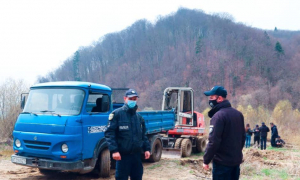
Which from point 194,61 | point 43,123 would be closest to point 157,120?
point 43,123

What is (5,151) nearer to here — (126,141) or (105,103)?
(105,103)

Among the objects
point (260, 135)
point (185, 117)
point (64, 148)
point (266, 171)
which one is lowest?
point (260, 135)

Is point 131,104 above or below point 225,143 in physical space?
above

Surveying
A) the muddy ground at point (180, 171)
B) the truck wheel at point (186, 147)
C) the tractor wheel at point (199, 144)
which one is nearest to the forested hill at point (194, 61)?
the tractor wheel at point (199, 144)

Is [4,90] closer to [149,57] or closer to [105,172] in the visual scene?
[105,172]

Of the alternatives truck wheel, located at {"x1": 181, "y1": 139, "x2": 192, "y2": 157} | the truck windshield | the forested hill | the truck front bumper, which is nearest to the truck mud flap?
truck wheel, located at {"x1": 181, "y1": 139, "x2": 192, "y2": 157}

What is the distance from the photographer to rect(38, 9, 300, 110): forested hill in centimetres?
5991

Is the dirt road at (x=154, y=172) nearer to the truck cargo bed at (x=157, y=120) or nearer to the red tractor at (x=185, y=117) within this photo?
the truck cargo bed at (x=157, y=120)

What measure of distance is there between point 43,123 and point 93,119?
1147mm

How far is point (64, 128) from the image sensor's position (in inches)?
243

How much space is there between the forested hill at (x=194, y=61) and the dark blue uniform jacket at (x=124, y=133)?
151 feet

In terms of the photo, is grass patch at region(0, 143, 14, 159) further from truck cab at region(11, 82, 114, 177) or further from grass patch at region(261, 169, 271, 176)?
grass patch at region(261, 169, 271, 176)

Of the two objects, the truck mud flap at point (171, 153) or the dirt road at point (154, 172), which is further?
the truck mud flap at point (171, 153)

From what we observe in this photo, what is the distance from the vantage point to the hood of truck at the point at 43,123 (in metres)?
6.19
